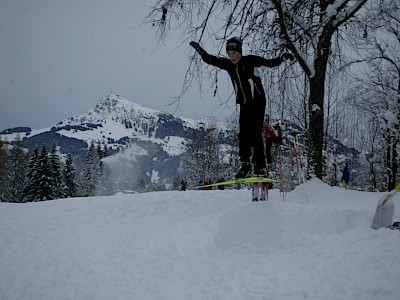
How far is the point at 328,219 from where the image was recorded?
4.10 m

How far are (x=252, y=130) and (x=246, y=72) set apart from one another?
95 cm

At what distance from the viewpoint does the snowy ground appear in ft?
8.95

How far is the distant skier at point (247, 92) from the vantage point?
470 centimetres

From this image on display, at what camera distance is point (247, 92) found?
4793mm

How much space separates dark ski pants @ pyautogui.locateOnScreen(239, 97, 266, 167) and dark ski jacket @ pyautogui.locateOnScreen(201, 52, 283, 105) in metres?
0.12

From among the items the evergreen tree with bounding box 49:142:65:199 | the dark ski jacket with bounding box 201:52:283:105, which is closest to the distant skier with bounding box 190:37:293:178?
the dark ski jacket with bounding box 201:52:283:105

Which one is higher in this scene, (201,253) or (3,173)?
(3,173)

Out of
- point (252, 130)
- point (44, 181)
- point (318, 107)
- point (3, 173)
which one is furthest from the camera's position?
point (3, 173)

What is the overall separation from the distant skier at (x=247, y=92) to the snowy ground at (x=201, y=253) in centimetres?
86

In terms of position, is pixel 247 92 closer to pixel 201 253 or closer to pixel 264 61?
pixel 264 61

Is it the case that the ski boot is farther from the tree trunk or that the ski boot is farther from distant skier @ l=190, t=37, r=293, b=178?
the tree trunk

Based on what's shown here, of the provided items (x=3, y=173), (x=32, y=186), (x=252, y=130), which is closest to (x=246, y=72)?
(x=252, y=130)

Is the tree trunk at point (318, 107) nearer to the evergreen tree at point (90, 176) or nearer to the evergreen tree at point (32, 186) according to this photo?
the evergreen tree at point (32, 186)

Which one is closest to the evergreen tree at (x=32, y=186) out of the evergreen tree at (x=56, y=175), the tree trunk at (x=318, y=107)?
the evergreen tree at (x=56, y=175)
